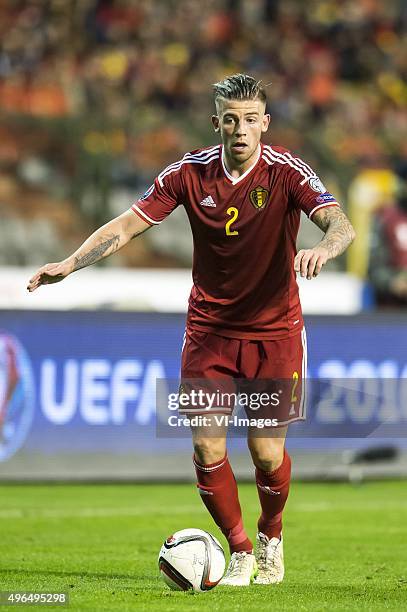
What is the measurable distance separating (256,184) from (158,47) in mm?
13957

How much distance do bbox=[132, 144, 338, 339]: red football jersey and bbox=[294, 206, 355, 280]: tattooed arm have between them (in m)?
0.16

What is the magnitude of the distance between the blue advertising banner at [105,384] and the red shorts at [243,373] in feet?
17.1

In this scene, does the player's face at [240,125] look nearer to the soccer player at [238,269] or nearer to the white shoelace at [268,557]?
the soccer player at [238,269]

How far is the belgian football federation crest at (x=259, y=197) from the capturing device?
A: 6.32 metres

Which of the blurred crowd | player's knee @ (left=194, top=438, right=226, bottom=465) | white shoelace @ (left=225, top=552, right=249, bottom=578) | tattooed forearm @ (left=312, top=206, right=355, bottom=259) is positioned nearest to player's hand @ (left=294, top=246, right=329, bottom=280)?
tattooed forearm @ (left=312, top=206, right=355, bottom=259)

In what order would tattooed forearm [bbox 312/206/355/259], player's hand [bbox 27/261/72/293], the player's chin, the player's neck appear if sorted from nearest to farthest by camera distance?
tattooed forearm [bbox 312/206/355/259], player's hand [bbox 27/261/72/293], the player's chin, the player's neck

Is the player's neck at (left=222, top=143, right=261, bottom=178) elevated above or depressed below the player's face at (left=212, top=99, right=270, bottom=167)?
below

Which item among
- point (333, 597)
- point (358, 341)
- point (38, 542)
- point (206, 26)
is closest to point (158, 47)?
point (206, 26)

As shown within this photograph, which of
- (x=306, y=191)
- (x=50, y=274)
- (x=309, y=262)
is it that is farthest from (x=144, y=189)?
(x=309, y=262)

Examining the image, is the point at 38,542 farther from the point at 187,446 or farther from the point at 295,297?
the point at 187,446

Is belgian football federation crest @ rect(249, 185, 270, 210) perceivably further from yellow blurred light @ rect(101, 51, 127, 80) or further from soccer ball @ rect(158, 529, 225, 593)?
yellow blurred light @ rect(101, 51, 127, 80)

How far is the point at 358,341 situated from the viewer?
12.4m

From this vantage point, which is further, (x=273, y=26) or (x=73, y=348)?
(x=273, y=26)

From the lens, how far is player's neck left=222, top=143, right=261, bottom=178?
20.8 ft
